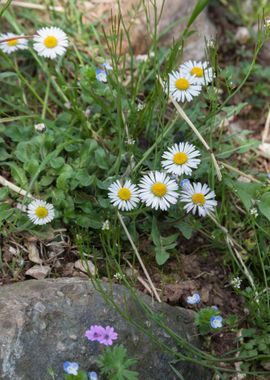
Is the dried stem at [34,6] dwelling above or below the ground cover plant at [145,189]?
above

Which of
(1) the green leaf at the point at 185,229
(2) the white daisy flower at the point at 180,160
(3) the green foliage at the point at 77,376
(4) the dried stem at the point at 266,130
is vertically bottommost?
(3) the green foliage at the point at 77,376

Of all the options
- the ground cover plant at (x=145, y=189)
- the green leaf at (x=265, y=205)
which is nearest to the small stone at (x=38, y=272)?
the ground cover plant at (x=145, y=189)

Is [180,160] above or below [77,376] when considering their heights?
above

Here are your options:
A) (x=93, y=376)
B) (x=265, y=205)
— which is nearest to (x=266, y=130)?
(x=265, y=205)

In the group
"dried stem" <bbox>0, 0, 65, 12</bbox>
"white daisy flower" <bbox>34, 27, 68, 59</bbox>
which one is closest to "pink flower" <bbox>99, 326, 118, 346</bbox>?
"white daisy flower" <bbox>34, 27, 68, 59</bbox>

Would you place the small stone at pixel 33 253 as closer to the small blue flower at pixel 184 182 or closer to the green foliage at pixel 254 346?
the small blue flower at pixel 184 182

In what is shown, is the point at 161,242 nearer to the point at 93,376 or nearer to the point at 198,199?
the point at 198,199

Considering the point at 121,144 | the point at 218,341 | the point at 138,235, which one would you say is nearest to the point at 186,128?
the point at 121,144

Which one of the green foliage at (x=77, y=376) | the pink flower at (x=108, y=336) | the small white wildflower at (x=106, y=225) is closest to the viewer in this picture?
the green foliage at (x=77, y=376)
